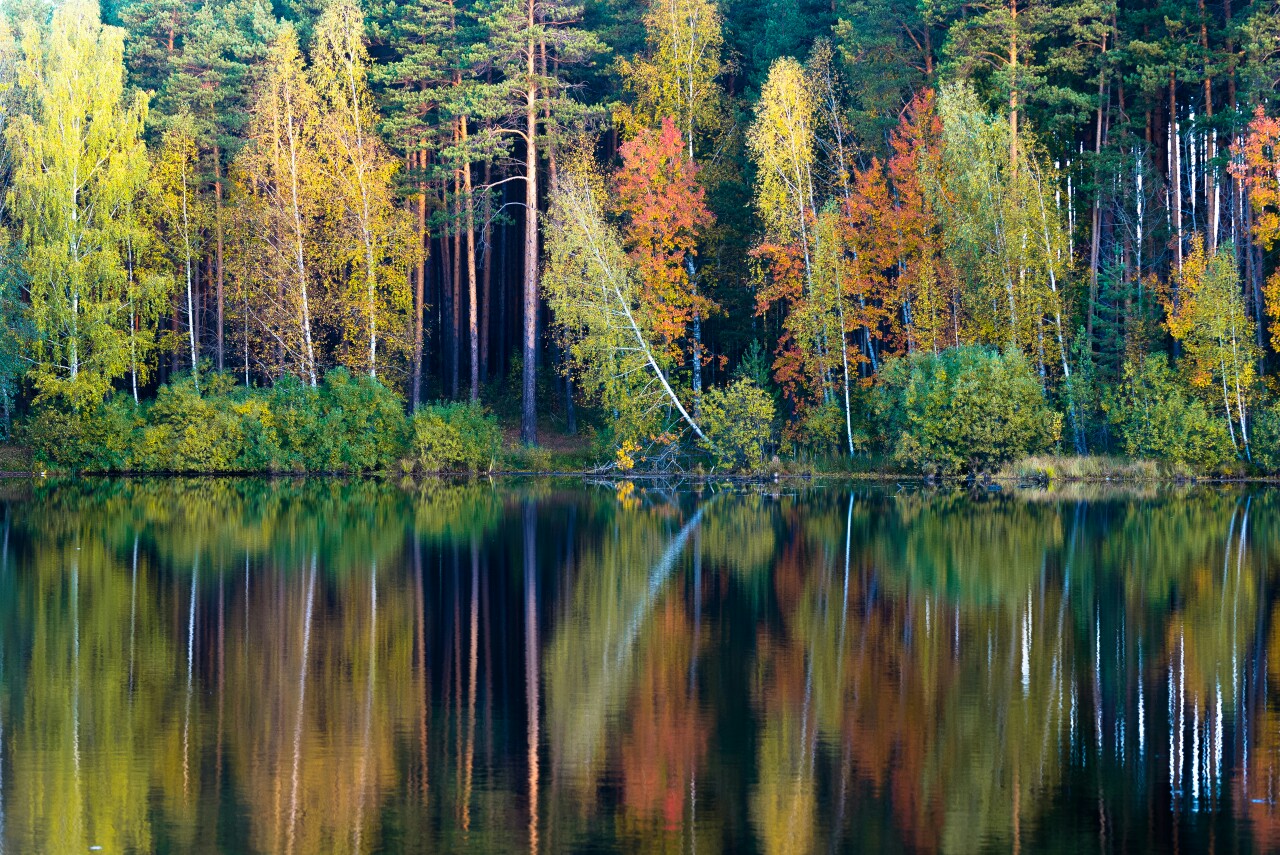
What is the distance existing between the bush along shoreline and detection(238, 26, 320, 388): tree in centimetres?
273

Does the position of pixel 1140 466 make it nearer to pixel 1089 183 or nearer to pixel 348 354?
pixel 1089 183

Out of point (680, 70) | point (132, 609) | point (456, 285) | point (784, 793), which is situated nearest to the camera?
point (784, 793)

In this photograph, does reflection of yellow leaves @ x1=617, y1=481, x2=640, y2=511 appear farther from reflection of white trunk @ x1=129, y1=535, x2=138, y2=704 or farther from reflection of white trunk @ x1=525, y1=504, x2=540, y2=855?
reflection of white trunk @ x1=129, y1=535, x2=138, y2=704

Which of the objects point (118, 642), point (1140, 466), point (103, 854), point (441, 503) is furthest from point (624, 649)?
point (1140, 466)

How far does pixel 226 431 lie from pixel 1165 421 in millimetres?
28548

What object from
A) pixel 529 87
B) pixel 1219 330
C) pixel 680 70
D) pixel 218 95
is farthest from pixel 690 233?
pixel 218 95

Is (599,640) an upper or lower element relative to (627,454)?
lower

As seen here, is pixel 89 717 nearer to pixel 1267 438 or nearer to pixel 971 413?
pixel 971 413

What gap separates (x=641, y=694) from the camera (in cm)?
1277

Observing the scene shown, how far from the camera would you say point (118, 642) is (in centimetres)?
1517

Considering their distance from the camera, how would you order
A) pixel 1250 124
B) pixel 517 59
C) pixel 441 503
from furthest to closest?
pixel 517 59 < pixel 1250 124 < pixel 441 503

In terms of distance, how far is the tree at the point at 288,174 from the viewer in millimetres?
46219

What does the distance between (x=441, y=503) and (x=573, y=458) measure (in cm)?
1244

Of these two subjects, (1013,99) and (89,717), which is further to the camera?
(1013,99)
